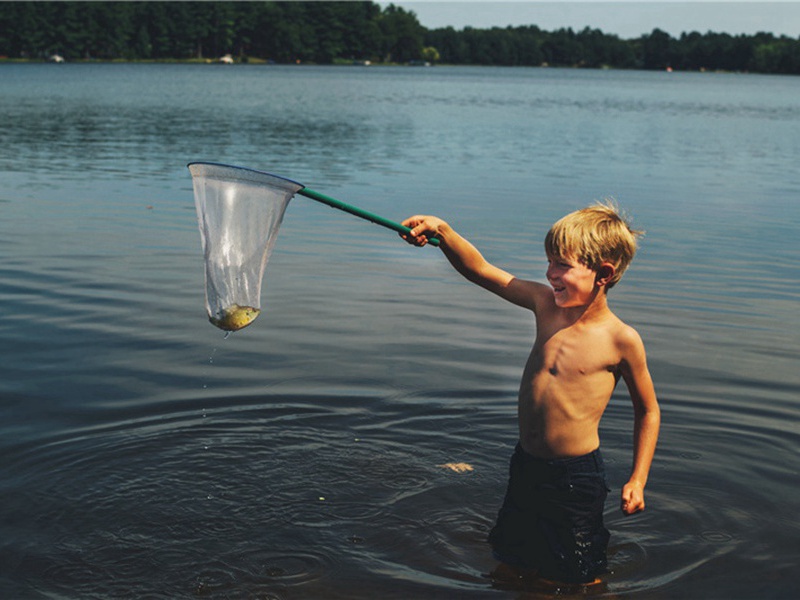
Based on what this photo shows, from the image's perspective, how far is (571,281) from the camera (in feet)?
14.4

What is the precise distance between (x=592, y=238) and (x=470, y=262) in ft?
2.09

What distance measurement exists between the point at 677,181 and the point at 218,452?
1728cm

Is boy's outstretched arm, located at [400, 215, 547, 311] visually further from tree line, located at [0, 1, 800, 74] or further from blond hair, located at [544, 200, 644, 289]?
tree line, located at [0, 1, 800, 74]

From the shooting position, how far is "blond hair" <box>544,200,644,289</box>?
14.3 feet

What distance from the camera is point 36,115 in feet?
119

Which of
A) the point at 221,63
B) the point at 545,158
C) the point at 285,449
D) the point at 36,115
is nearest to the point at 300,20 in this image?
the point at 221,63

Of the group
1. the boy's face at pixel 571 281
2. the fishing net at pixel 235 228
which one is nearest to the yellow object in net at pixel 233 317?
the fishing net at pixel 235 228

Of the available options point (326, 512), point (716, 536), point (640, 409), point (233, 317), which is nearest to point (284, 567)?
point (326, 512)

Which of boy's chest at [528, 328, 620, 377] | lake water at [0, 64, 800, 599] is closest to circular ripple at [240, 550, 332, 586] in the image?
lake water at [0, 64, 800, 599]

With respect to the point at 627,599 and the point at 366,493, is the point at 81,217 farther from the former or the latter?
the point at 627,599

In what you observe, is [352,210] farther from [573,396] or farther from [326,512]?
[326,512]

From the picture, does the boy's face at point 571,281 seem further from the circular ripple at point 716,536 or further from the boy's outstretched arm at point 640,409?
the circular ripple at point 716,536

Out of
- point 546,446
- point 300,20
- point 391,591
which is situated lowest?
point 391,591

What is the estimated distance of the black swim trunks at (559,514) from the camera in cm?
451
